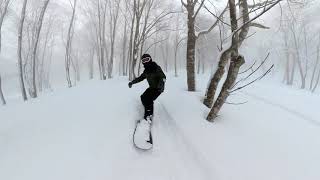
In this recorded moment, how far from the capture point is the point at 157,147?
6961mm

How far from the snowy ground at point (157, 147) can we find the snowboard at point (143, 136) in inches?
5.9

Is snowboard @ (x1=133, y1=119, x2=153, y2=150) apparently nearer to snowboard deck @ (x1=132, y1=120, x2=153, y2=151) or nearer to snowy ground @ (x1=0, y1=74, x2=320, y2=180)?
snowboard deck @ (x1=132, y1=120, x2=153, y2=151)

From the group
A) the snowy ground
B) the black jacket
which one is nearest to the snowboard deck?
the snowy ground

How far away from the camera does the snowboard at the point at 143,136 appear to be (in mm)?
6711

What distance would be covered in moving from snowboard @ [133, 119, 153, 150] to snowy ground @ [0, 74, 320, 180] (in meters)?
0.15

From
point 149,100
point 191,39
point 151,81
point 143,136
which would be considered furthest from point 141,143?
point 191,39

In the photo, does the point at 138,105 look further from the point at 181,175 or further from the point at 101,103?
the point at 181,175

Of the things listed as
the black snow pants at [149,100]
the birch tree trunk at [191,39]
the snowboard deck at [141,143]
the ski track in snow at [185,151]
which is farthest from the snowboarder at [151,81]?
the birch tree trunk at [191,39]

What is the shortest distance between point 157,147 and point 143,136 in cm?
46

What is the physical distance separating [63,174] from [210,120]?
15.6ft

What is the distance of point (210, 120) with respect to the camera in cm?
884

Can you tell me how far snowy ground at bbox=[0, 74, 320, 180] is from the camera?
5.56 metres

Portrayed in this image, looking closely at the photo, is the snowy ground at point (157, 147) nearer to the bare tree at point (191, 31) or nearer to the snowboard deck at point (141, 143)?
the snowboard deck at point (141, 143)

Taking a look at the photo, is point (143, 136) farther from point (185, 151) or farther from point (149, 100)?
point (149, 100)
